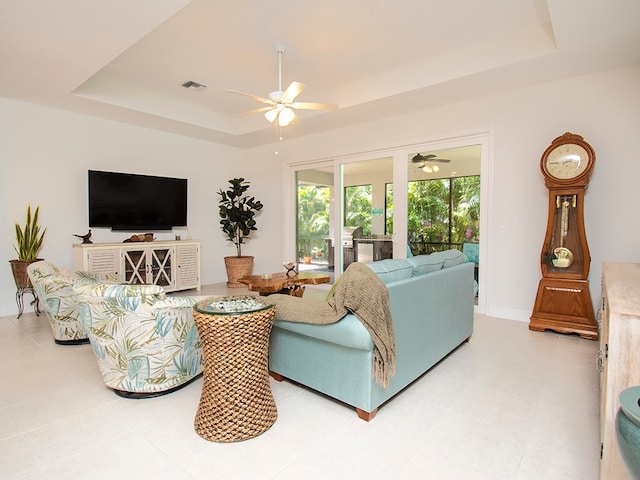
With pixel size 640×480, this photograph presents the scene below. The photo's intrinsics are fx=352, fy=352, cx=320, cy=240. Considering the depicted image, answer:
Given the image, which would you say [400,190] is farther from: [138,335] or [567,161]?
[138,335]

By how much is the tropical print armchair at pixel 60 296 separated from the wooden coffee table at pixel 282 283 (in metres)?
1.27

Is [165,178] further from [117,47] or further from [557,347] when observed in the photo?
[557,347]

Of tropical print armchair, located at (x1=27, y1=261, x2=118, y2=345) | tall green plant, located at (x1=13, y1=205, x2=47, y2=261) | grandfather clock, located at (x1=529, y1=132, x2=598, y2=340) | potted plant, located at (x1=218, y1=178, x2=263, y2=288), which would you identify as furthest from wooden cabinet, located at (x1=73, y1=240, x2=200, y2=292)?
grandfather clock, located at (x1=529, y1=132, x2=598, y2=340)

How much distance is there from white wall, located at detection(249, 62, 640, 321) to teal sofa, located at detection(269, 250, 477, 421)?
1.60 meters

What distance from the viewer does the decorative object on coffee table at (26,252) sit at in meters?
3.93

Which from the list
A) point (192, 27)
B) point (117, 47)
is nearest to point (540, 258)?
point (192, 27)

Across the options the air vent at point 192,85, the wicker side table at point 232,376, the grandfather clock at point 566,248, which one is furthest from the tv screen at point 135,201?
the grandfather clock at point 566,248

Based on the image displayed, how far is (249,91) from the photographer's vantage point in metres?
4.62

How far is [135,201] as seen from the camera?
5.23m

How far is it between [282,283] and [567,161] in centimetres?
303

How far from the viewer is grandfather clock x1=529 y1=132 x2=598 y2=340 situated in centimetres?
333

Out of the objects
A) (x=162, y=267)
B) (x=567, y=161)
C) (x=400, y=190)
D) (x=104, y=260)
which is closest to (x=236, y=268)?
(x=162, y=267)

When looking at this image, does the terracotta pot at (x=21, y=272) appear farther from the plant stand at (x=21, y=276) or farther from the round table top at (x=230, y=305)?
the round table top at (x=230, y=305)

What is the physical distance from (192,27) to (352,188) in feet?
10.0
